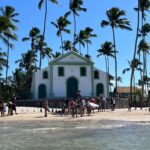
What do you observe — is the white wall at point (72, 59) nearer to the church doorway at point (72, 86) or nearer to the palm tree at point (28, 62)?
the church doorway at point (72, 86)

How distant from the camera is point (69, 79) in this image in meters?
57.9

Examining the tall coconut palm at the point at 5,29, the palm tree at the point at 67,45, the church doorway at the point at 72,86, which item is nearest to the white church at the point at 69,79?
the church doorway at the point at 72,86

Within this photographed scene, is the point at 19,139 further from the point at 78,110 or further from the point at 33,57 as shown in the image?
the point at 33,57

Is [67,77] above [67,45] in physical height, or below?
below

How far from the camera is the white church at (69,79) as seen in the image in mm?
57062

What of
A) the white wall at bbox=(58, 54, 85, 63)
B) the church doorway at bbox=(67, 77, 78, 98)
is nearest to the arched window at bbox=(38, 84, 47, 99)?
the church doorway at bbox=(67, 77, 78, 98)

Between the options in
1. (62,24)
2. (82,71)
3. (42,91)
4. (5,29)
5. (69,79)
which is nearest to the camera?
(5,29)

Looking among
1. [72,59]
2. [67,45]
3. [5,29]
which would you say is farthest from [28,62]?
[5,29]

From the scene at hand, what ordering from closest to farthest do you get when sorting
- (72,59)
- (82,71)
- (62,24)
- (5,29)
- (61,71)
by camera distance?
(5,29) < (61,71) < (82,71) < (72,59) < (62,24)

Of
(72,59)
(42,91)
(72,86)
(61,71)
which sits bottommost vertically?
(42,91)

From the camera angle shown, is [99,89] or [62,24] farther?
[62,24]

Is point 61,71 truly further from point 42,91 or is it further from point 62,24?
point 62,24

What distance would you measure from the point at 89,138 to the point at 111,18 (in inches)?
2004

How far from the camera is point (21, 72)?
83.5 m
